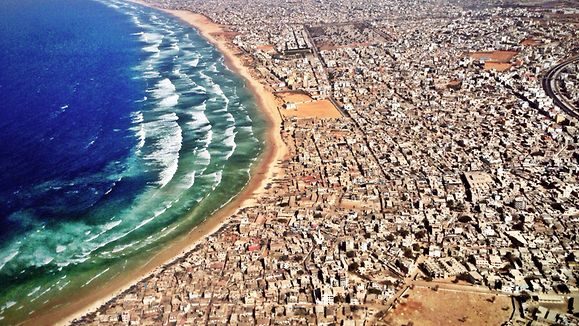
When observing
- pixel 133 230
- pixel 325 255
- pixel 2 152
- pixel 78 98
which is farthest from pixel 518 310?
pixel 78 98

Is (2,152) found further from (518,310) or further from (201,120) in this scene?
(518,310)

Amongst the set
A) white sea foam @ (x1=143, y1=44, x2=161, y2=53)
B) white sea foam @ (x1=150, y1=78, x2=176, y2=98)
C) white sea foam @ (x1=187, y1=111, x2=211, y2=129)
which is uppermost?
white sea foam @ (x1=143, y1=44, x2=161, y2=53)

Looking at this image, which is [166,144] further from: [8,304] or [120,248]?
[8,304]

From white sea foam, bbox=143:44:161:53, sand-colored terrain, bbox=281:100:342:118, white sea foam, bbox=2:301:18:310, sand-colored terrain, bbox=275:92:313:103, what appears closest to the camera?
white sea foam, bbox=2:301:18:310

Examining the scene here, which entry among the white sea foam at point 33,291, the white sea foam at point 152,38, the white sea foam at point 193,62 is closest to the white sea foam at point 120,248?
the white sea foam at point 33,291

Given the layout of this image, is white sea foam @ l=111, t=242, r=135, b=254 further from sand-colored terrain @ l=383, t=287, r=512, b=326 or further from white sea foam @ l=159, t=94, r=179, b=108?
white sea foam @ l=159, t=94, r=179, b=108

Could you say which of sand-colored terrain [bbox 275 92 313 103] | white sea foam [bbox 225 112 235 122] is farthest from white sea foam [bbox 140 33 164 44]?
white sea foam [bbox 225 112 235 122]

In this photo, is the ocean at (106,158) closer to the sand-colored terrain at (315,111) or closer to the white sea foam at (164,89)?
the white sea foam at (164,89)
